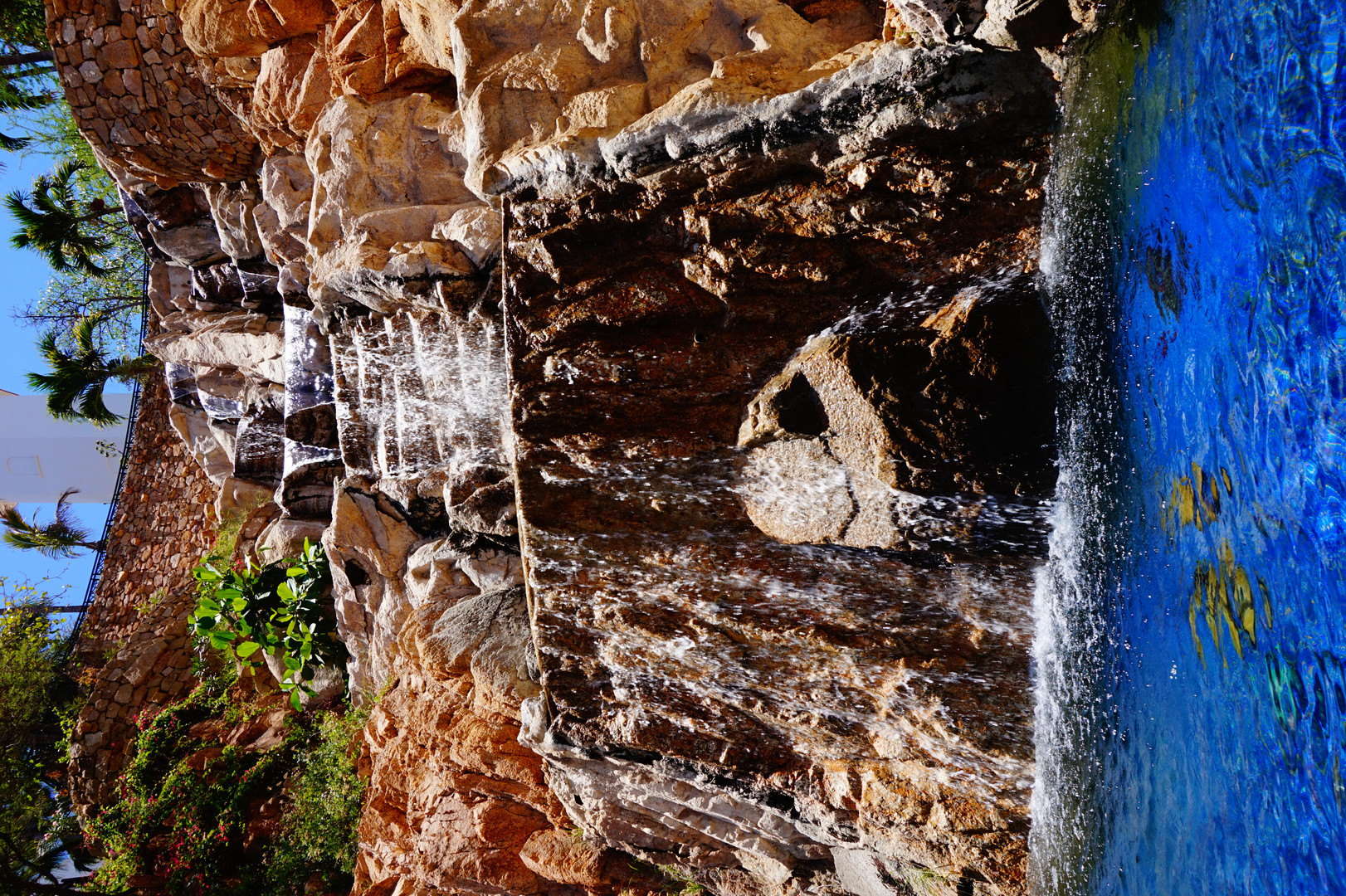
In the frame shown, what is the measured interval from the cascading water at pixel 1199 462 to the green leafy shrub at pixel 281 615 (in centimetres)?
614

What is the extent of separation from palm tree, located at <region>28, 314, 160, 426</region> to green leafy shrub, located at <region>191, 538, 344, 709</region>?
194 inches

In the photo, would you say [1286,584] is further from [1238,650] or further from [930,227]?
[930,227]

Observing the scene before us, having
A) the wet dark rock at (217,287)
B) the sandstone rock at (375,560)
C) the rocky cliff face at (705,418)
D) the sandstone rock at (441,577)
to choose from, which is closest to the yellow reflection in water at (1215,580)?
the rocky cliff face at (705,418)

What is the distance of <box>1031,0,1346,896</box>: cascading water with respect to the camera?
1.94 meters

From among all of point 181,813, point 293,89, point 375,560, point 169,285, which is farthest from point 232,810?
point 169,285

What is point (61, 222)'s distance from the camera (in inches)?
428

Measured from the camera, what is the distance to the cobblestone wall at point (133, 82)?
24.2 feet

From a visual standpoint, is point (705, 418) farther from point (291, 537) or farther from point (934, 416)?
point (291, 537)

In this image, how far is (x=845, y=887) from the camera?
4504 millimetres

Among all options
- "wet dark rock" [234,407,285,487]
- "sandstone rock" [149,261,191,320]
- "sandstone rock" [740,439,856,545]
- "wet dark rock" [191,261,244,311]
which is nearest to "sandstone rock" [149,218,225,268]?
"wet dark rock" [191,261,244,311]

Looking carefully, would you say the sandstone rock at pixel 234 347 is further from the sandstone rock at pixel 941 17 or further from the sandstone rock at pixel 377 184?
the sandstone rock at pixel 941 17

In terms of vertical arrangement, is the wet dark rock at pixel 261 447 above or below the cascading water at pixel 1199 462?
above

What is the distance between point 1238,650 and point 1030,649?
4.22 feet

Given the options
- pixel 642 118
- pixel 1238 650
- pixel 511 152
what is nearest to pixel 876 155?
pixel 642 118
